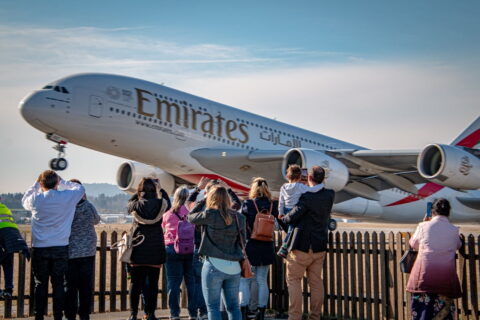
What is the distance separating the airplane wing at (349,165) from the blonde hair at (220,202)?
44.1 ft

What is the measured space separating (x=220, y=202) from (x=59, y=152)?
13495mm

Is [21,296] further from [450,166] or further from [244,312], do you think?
[450,166]

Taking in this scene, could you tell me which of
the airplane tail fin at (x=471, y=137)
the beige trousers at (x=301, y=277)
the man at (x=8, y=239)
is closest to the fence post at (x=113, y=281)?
the man at (x=8, y=239)

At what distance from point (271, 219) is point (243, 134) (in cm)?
1340

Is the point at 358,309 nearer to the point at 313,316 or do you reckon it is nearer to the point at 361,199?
the point at 313,316

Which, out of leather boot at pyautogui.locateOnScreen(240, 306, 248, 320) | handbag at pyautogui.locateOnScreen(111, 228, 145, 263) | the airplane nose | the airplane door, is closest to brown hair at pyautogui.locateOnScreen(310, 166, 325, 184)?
leather boot at pyautogui.locateOnScreen(240, 306, 248, 320)

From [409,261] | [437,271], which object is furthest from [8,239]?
[437,271]

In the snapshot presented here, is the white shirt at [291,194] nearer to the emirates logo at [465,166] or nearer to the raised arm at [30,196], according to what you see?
the raised arm at [30,196]

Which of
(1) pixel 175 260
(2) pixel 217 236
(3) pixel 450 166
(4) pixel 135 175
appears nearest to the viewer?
(2) pixel 217 236

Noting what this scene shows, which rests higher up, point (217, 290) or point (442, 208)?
point (442, 208)

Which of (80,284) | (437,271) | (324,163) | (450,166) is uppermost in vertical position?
(324,163)

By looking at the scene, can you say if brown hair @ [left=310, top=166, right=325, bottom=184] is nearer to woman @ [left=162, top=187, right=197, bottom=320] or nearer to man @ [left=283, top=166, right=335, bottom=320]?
man @ [left=283, top=166, right=335, bottom=320]

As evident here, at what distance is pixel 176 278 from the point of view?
947 centimetres

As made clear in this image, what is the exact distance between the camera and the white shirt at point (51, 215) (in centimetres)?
829
